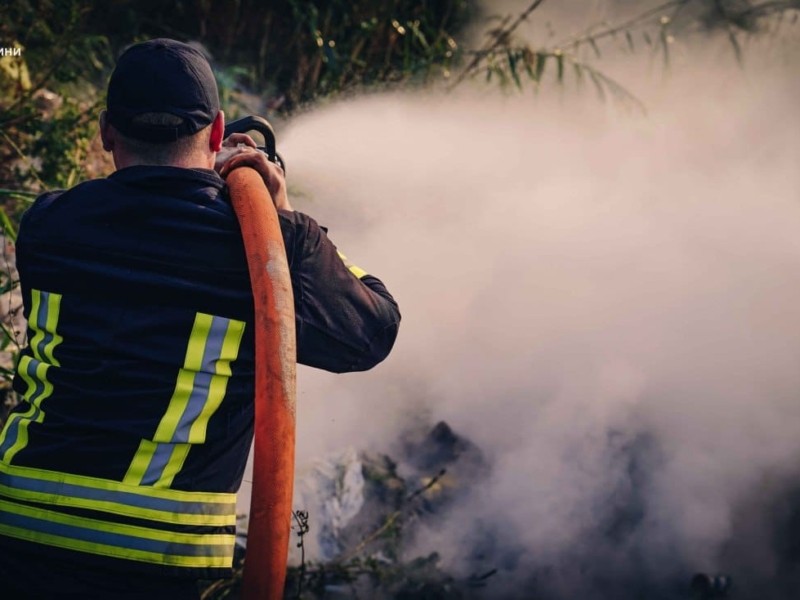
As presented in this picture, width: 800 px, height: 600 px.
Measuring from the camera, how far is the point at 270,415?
1.55m

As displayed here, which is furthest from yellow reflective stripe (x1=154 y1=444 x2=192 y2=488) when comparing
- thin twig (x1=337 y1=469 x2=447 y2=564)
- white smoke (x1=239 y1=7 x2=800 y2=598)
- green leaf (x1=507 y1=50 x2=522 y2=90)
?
green leaf (x1=507 y1=50 x2=522 y2=90)

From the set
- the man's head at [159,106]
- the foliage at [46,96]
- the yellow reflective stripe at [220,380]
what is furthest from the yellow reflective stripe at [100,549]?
the foliage at [46,96]

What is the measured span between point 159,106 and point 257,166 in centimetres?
28

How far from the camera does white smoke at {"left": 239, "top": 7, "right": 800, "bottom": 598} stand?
10.6 feet

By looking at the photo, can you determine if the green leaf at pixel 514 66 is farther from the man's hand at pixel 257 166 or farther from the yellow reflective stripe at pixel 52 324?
the yellow reflective stripe at pixel 52 324

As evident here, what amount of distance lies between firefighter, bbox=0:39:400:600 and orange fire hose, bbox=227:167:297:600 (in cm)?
9

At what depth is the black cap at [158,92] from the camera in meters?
1.64

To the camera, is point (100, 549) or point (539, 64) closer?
point (100, 549)

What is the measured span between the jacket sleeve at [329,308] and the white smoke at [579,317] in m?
1.61

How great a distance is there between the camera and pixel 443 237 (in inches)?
171

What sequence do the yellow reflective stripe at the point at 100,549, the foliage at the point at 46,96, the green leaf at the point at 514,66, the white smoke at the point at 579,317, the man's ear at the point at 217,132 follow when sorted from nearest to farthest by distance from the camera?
the yellow reflective stripe at the point at 100,549, the man's ear at the point at 217,132, the white smoke at the point at 579,317, the foliage at the point at 46,96, the green leaf at the point at 514,66

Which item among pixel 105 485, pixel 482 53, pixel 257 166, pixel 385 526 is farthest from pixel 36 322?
pixel 482 53

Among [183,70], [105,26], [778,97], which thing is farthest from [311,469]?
[778,97]

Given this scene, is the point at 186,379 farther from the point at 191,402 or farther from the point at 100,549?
the point at 100,549
